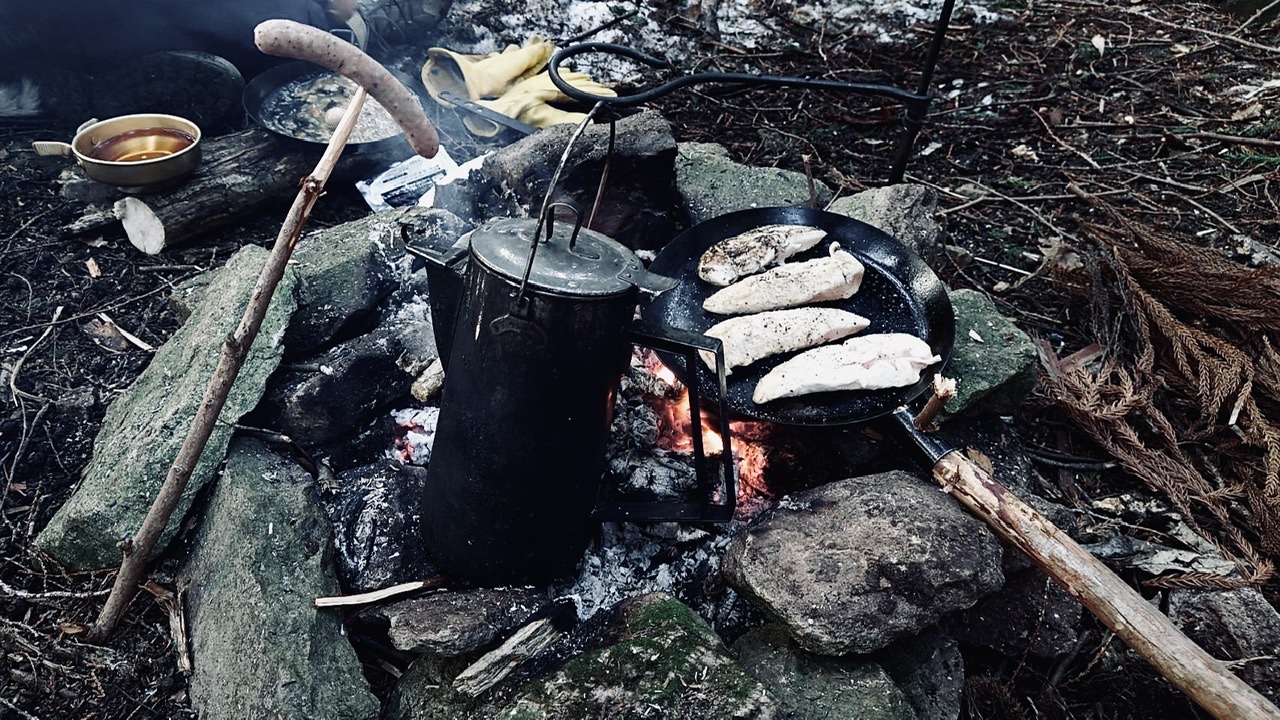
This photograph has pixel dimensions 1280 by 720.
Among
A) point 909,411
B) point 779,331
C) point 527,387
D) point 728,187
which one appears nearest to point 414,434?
point 527,387

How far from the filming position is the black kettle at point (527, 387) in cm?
189

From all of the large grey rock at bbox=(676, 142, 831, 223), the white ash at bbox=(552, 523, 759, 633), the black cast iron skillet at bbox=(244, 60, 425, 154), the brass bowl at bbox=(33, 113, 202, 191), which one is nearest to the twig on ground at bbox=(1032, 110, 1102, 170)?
the large grey rock at bbox=(676, 142, 831, 223)

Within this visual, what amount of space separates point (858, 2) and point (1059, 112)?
2208 millimetres

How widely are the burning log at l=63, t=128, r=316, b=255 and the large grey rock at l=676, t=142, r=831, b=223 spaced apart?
7.74ft

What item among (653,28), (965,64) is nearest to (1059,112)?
(965,64)

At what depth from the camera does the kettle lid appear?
1.85m

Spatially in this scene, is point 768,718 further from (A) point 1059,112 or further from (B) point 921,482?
(A) point 1059,112

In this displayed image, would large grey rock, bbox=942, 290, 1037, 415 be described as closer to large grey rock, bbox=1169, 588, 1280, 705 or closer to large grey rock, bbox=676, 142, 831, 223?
large grey rock, bbox=1169, 588, 1280, 705

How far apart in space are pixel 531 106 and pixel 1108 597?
4305mm


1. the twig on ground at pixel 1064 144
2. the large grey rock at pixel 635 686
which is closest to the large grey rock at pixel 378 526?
the large grey rock at pixel 635 686

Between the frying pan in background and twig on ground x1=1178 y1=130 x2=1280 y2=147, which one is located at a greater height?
twig on ground x1=1178 y1=130 x2=1280 y2=147

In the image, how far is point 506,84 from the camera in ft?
18.0

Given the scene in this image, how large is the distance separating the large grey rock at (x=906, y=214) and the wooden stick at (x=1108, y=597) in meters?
1.52

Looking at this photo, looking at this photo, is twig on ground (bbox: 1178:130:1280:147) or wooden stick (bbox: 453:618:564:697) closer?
wooden stick (bbox: 453:618:564:697)
